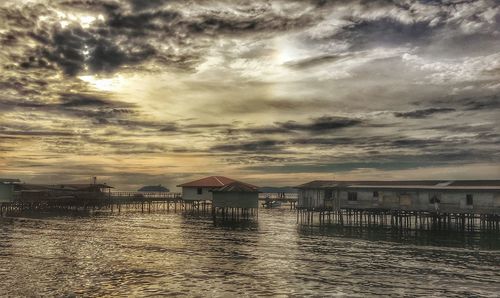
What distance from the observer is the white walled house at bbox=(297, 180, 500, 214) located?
44812 millimetres

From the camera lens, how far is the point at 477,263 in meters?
29.1

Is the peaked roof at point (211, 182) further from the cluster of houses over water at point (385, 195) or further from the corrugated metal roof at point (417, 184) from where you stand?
the corrugated metal roof at point (417, 184)

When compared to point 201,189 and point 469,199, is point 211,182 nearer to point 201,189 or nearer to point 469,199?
point 201,189

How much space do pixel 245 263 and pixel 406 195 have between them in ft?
89.4

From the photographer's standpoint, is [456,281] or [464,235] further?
[464,235]

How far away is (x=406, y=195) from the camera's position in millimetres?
49031

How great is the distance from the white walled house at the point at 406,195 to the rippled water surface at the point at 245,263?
345 cm

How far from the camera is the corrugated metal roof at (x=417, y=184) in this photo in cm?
4716

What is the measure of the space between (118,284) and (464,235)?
3675 cm

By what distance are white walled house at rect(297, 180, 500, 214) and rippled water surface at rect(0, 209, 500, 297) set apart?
3.45 metres

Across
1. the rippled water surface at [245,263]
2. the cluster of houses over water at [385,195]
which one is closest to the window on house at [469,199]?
the cluster of houses over water at [385,195]

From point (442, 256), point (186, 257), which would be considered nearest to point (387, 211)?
point (442, 256)

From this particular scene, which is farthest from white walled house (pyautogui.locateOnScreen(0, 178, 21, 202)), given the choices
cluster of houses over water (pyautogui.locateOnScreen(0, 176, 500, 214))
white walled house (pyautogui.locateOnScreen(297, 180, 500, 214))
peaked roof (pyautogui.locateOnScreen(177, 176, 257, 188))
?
white walled house (pyautogui.locateOnScreen(297, 180, 500, 214))

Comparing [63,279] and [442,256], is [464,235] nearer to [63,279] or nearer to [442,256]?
[442,256]
